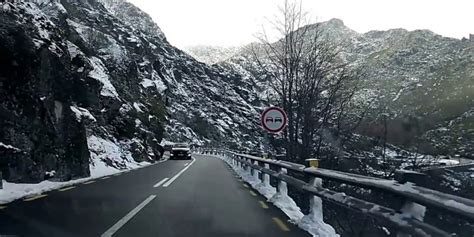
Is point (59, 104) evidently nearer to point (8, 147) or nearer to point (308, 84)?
point (8, 147)

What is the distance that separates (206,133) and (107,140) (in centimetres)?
11536

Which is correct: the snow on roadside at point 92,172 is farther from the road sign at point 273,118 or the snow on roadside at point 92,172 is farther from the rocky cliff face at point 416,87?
the rocky cliff face at point 416,87

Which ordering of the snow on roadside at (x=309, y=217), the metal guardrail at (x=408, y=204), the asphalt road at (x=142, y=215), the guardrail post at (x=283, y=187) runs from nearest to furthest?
the metal guardrail at (x=408, y=204) < the asphalt road at (x=142, y=215) < the snow on roadside at (x=309, y=217) < the guardrail post at (x=283, y=187)

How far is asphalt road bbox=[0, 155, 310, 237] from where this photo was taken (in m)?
7.94

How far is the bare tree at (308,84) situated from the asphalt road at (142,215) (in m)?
9.00

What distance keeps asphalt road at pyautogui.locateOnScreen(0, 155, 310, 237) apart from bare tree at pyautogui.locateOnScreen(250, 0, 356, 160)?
8997 mm

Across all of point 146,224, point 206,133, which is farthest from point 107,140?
point 206,133

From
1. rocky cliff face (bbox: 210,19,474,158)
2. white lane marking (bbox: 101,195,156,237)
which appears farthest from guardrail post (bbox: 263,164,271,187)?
rocky cliff face (bbox: 210,19,474,158)

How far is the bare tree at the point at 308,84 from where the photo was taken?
22.2 metres

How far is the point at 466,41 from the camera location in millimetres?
103688

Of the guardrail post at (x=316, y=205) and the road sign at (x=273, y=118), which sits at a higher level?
the road sign at (x=273, y=118)

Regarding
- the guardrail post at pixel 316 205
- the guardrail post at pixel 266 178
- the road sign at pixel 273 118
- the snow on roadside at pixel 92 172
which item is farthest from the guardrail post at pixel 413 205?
the guardrail post at pixel 266 178

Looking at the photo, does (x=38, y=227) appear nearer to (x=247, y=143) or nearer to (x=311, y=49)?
(x=311, y=49)

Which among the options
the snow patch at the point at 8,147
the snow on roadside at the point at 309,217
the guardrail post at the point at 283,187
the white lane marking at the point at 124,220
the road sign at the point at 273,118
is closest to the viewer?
the white lane marking at the point at 124,220
